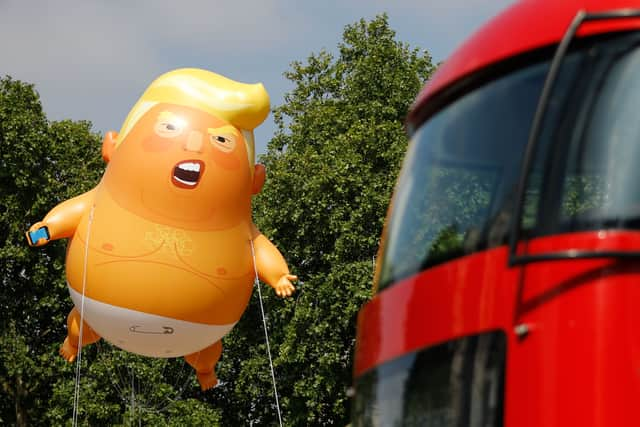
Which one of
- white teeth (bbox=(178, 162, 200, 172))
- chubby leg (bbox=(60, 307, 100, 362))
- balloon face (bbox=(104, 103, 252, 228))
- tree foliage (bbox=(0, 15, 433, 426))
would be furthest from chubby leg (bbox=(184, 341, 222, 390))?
tree foliage (bbox=(0, 15, 433, 426))

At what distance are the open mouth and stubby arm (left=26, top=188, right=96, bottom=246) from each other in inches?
47.2

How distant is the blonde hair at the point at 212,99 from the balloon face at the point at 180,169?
12 centimetres

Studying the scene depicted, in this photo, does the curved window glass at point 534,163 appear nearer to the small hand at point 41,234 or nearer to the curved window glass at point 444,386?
the curved window glass at point 444,386

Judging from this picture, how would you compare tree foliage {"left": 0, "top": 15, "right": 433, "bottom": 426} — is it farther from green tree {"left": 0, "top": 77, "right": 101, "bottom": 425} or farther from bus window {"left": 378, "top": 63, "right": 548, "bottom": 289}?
bus window {"left": 378, "top": 63, "right": 548, "bottom": 289}

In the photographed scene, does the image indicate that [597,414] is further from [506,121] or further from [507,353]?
[506,121]

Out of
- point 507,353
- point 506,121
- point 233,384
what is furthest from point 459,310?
point 233,384

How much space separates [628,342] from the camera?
347 cm

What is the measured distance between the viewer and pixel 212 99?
11.6 m

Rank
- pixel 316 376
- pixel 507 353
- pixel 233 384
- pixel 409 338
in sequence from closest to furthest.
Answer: pixel 507 353 < pixel 409 338 < pixel 316 376 < pixel 233 384

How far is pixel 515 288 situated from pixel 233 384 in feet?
83.3

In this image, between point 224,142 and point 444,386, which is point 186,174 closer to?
point 224,142

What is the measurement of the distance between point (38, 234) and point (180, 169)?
6.63ft

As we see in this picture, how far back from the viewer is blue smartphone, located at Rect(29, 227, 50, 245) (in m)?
12.0

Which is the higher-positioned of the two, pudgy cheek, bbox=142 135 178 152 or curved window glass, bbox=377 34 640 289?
pudgy cheek, bbox=142 135 178 152
